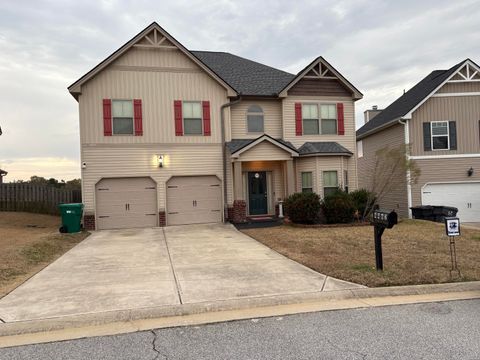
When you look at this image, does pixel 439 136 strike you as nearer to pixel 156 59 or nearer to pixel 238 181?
pixel 238 181

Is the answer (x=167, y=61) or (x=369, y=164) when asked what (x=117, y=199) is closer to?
(x=167, y=61)

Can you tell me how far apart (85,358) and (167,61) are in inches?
557

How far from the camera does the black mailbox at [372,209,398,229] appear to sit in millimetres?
6355

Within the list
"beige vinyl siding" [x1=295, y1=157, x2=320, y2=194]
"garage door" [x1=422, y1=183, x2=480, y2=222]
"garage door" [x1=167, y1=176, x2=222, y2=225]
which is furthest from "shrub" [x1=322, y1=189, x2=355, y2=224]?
"garage door" [x1=422, y1=183, x2=480, y2=222]

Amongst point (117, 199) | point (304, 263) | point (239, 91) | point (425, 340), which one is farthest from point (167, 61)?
point (425, 340)

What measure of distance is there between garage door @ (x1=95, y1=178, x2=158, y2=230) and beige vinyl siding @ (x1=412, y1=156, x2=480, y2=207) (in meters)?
12.7

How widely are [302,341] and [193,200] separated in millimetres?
12505

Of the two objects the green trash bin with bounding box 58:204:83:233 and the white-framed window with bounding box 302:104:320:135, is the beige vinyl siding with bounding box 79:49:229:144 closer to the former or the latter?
the green trash bin with bounding box 58:204:83:233

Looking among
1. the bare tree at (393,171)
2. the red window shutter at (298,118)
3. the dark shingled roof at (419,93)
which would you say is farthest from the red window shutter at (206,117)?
the dark shingled roof at (419,93)

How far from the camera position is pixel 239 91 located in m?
17.0

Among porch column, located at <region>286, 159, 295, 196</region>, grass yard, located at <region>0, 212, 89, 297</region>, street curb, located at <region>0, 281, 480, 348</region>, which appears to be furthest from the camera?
porch column, located at <region>286, 159, 295, 196</region>

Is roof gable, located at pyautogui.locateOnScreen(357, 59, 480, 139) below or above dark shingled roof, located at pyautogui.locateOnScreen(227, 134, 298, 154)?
above

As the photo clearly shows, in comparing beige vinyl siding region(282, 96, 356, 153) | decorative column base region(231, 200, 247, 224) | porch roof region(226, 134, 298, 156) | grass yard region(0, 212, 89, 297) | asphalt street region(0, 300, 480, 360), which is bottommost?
asphalt street region(0, 300, 480, 360)

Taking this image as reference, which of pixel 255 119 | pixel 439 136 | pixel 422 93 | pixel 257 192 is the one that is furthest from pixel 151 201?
pixel 422 93
